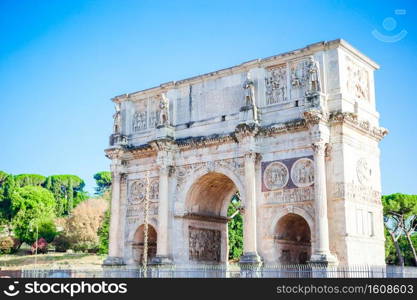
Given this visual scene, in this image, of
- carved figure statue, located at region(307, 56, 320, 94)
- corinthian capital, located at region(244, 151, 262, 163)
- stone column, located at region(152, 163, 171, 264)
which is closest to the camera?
carved figure statue, located at region(307, 56, 320, 94)

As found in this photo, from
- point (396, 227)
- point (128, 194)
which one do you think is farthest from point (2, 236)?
point (396, 227)

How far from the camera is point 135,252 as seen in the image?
1107 inches

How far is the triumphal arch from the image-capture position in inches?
877

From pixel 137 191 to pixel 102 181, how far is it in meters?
54.0

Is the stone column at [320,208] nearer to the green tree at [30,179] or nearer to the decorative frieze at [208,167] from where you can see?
the decorative frieze at [208,167]

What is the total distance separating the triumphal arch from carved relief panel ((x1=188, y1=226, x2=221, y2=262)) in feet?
0.18

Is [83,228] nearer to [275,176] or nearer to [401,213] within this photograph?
[401,213]

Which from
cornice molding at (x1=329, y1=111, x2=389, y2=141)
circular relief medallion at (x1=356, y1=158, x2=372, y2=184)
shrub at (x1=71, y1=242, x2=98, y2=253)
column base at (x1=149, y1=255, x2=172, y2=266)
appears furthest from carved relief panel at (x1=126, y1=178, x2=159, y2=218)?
shrub at (x1=71, y1=242, x2=98, y2=253)

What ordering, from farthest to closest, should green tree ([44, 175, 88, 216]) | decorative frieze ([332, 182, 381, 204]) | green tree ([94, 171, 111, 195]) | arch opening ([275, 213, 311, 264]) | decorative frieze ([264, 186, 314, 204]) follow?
1. green tree ([94, 171, 111, 195])
2. green tree ([44, 175, 88, 216])
3. arch opening ([275, 213, 311, 264])
4. decorative frieze ([264, 186, 314, 204])
5. decorative frieze ([332, 182, 381, 204])

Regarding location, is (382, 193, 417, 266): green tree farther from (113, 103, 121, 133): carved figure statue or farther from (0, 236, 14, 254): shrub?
(0, 236, 14, 254): shrub

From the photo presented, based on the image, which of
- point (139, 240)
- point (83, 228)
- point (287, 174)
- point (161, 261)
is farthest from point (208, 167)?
point (83, 228)

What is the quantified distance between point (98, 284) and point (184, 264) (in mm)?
11819

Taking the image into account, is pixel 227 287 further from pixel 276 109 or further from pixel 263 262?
pixel 276 109

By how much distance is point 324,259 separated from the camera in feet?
68.1
